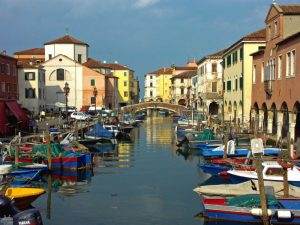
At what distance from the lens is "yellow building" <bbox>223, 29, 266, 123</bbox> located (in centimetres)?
4988

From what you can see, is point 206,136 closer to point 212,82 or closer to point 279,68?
point 279,68

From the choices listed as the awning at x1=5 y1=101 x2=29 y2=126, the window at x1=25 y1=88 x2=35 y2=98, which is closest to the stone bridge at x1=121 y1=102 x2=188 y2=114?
the window at x1=25 y1=88 x2=35 y2=98

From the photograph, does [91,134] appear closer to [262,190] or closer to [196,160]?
[196,160]

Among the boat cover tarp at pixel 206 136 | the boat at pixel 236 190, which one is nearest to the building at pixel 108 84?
the boat cover tarp at pixel 206 136

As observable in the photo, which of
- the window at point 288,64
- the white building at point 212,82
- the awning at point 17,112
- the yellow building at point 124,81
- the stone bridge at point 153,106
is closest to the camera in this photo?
the window at point 288,64

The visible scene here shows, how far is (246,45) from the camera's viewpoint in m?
50.2

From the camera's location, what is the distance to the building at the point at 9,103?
1868 inches

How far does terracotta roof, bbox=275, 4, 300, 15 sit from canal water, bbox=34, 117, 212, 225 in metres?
11.5

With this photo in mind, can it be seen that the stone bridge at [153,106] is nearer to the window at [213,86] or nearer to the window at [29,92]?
the window at [213,86]

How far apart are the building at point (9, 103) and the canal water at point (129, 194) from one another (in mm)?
10367

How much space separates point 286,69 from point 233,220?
18.9m

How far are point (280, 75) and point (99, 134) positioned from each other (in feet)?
60.5

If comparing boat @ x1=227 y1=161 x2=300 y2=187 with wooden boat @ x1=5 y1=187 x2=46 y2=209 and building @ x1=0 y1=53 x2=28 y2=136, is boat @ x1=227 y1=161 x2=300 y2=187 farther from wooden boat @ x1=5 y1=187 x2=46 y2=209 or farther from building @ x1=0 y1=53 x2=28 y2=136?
building @ x1=0 y1=53 x2=28 y2=136

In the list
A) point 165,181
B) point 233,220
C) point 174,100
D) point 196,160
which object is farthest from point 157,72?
point 233,220
